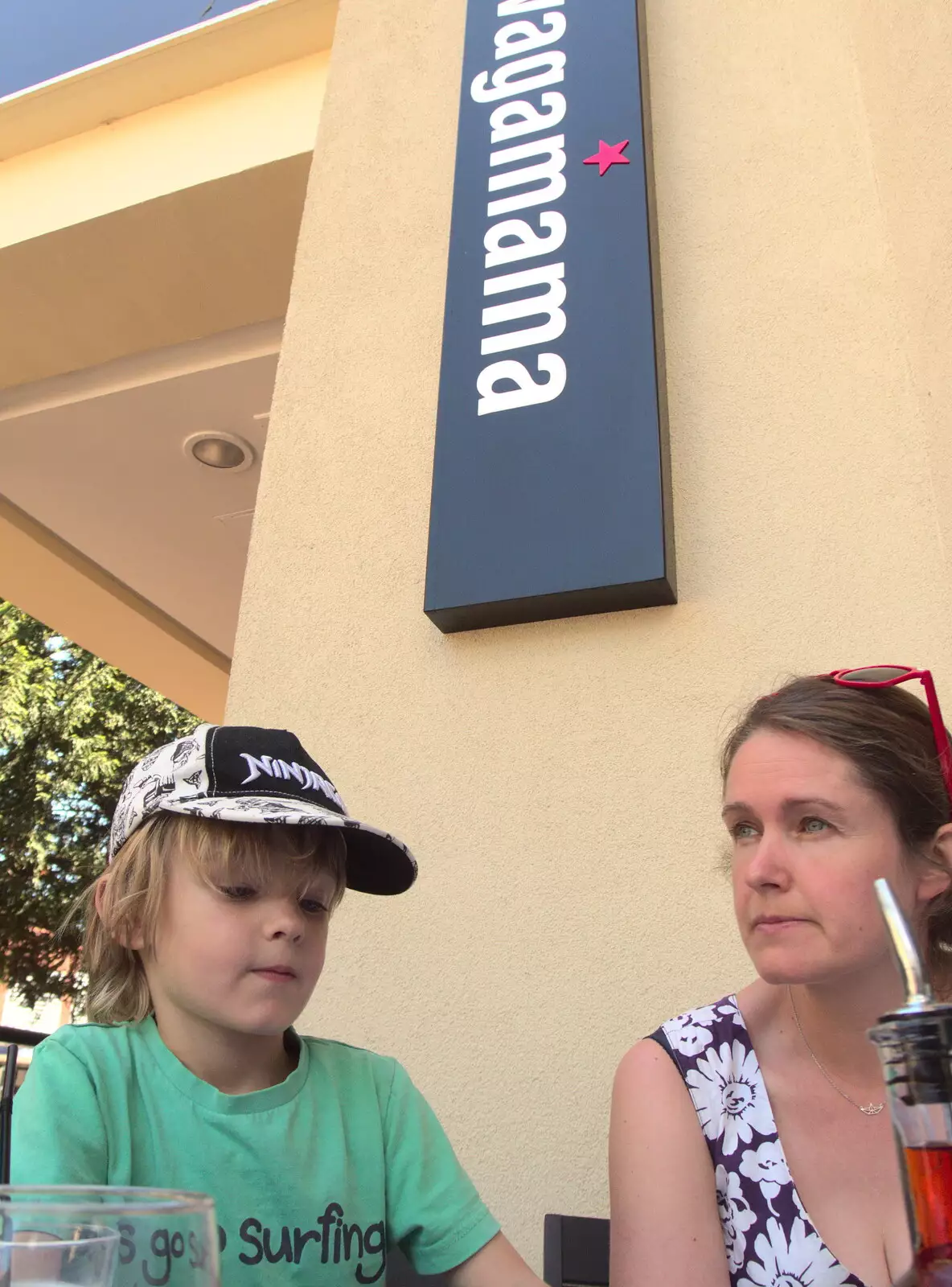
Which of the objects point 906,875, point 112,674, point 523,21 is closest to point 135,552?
point 523,21

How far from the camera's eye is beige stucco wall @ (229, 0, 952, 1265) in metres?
1.95

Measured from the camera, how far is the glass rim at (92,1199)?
1.36 ft

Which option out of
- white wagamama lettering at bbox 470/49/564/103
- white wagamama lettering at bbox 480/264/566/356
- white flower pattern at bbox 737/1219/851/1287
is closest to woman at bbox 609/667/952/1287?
white flower pattern at bbox 737/1219/851/1287

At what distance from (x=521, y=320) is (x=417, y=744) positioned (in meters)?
1.03

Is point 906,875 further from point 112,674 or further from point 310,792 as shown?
point 112,674

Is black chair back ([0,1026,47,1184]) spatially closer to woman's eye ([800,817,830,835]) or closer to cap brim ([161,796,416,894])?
cap brim ([161,796,416,894])

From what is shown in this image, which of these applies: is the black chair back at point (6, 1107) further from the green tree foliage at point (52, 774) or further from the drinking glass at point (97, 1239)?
the green tree foliage at point (52, 774)

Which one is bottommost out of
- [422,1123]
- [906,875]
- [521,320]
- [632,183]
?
[422,1123]

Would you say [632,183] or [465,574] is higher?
[632,183]

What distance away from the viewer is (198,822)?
1.35 m

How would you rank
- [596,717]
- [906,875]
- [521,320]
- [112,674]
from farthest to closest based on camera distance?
[112,674], [521,320], [596,717], [906,875]

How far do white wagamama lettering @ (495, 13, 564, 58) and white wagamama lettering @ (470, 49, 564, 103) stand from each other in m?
0.04

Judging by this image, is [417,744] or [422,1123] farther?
[417,744]

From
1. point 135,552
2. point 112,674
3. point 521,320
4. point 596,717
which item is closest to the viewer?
point 596,717
